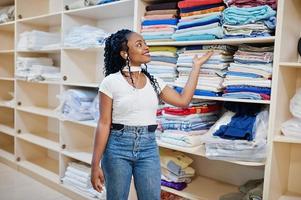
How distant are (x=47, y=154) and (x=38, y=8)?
1762mm

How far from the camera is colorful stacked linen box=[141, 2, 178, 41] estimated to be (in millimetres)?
2037

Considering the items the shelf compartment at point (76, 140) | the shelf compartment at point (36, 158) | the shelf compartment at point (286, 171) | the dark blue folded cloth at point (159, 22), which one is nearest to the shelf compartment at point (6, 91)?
the shelf compartment at point (36, 158)

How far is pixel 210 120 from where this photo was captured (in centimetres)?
208

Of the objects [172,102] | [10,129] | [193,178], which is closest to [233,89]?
[172,102]

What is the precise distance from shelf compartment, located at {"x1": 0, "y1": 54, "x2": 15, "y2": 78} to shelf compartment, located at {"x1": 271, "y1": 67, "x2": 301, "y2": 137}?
3589 millimetres

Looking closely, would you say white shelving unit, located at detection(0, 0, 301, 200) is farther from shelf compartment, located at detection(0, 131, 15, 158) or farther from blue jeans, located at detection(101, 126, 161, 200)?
blue jeans, located at detection(101, 126, 161, 200)

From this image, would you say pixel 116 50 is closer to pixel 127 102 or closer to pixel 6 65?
pixel 127 102

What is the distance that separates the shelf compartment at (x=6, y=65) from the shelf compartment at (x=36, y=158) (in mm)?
1035

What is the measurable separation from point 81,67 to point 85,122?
0.58m

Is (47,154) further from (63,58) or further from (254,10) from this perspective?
(254,10)

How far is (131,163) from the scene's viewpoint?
1.62 meters

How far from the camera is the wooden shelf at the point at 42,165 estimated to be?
3.12m

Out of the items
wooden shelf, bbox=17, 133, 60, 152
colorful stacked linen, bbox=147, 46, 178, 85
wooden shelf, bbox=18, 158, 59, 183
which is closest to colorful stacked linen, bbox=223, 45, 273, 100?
colorful stacked linen, bbox=147, 46, 178, 85

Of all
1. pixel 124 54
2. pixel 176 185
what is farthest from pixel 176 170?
pixel 124 54
